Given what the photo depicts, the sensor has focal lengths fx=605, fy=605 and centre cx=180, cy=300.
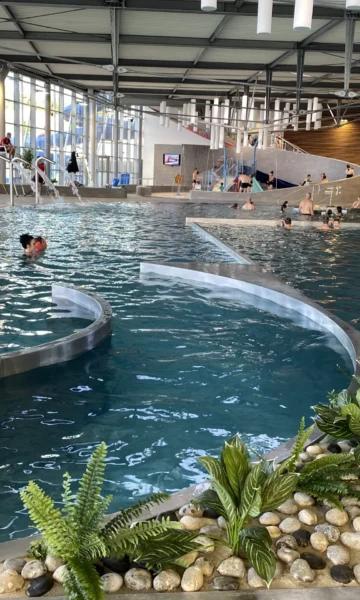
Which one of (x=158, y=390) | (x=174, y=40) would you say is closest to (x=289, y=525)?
(x=158, y=390)

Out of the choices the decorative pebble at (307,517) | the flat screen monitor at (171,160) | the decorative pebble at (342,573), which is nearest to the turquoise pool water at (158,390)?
the decorative pebble at (307,517)

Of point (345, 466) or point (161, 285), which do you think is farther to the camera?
point (161, 285)

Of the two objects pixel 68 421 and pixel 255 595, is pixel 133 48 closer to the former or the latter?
pixel 68 421

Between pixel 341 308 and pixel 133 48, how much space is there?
15102mm

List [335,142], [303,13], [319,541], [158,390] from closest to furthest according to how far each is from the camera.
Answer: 1. [319,541]
2. [158,390]
3. [303,13]
4. [335,142]

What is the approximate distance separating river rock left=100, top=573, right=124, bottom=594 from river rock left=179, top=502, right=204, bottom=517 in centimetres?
54

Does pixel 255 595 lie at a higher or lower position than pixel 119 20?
lower

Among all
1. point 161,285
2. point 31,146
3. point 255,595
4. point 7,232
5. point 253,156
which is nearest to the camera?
point 255,595

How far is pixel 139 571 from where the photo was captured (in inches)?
83.2

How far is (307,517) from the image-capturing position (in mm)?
2531

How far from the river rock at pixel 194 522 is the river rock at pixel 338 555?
1.57 ft

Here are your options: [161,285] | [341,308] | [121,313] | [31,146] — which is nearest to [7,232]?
[161,285]

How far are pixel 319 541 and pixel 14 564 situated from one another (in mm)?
1149

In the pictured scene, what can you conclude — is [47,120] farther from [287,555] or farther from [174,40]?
[287,555]
